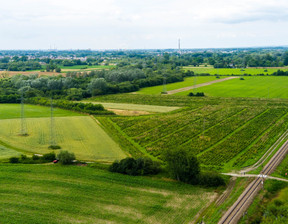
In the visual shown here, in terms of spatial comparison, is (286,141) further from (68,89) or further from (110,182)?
(68,89)

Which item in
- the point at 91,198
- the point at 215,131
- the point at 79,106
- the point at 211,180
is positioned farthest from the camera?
the point at 79,106

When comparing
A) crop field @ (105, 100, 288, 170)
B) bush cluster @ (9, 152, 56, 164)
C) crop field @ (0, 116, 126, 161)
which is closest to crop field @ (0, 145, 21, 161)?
crop field @ (0, 116, 126, 161)

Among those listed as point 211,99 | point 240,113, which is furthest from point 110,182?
point 211,99

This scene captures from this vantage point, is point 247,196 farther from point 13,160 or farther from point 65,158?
point 13,160

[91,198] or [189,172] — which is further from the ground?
[189,172]

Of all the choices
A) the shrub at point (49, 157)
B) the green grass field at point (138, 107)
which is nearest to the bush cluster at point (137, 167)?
the shrub at point (49, 157)

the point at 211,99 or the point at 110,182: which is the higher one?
the point at 211,99

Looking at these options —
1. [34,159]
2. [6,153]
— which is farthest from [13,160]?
[6,153]
